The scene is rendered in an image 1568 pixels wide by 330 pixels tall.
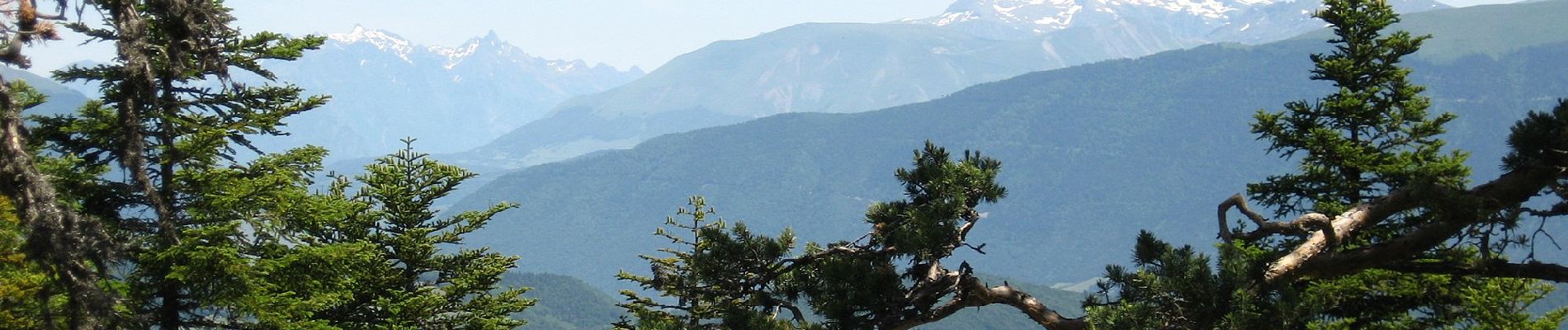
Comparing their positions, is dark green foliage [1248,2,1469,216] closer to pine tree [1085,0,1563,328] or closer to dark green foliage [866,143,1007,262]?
pine tree [1085,0,1563,328]

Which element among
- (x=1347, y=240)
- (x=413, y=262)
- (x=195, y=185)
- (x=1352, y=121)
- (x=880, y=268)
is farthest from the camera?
(x=413, y=262)

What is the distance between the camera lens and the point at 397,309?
20797mm

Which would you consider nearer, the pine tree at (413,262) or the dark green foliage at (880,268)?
the dark green foliage at (880,268)

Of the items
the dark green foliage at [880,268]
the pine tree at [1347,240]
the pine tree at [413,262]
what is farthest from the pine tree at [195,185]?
the pine tree at [1347,240]

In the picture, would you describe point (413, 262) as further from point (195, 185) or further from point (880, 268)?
point (880, 268)

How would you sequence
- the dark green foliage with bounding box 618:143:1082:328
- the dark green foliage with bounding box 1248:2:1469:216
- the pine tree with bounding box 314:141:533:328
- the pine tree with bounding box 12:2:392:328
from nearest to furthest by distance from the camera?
the dark green foliage with bounding box 618:143:1082:328, the pine tree with bounding box 12:2:392:328, the dark green foliage with bounding box 1248:2:1469:216, the pine tree with bounding box 314:141:533:328

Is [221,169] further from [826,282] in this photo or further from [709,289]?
[826,282]

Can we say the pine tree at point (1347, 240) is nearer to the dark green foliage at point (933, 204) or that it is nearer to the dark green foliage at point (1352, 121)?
the dark green foliage at point (1352, 121)

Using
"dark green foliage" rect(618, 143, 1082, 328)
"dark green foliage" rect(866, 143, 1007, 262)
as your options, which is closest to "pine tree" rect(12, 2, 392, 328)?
"dark green foliage" rect(618, 143, 1082, 328)

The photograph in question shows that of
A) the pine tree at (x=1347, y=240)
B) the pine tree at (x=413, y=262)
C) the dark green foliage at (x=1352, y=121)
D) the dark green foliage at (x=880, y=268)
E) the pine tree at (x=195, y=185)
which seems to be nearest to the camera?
the pine tree at (x=1347, y=240)

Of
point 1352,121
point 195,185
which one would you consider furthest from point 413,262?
point 1352,121

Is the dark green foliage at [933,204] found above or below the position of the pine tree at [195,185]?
below

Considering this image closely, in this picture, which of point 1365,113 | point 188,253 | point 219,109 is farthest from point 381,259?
point 1365,113

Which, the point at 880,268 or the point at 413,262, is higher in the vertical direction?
the point at 413,262
